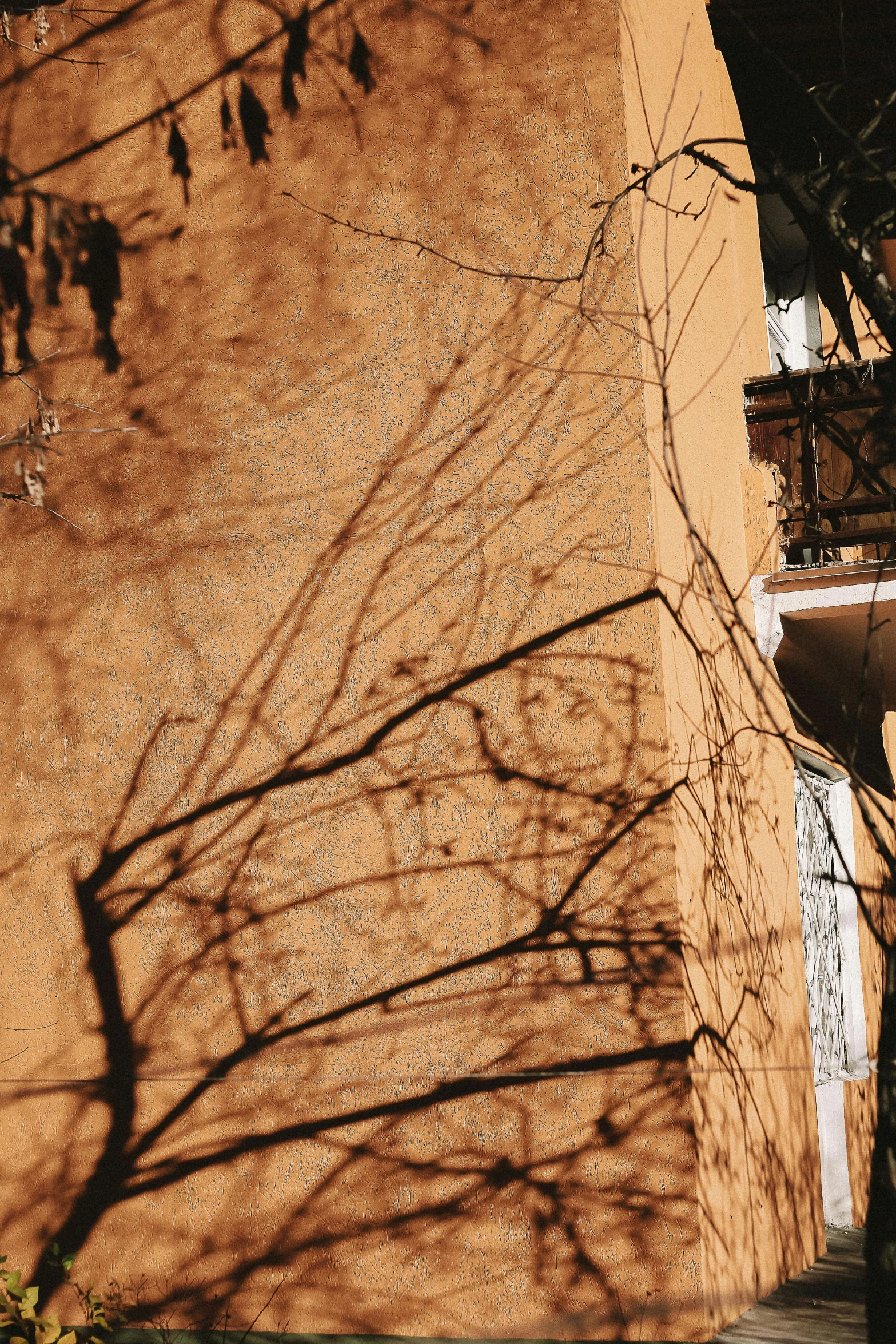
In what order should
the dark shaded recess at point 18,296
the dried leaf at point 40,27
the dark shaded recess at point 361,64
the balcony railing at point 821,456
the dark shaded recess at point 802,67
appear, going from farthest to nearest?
the dark shaded recess at point 802,67 → the balcony railing at point 821,456 → the dark shaded recess at point 18,296 → the dark shaded recess at point 361,64 → the dried leaf at point 40,27

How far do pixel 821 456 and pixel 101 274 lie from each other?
12.4 feet

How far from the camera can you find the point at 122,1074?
17.8 ft

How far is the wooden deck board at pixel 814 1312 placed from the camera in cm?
490

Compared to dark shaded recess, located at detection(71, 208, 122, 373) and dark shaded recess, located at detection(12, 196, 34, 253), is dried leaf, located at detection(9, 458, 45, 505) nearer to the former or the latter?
dark shaded recess, located at detection(71, 208, 122, 373)

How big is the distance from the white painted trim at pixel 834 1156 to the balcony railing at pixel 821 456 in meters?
3.33

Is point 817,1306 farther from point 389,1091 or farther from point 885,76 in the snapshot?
point 885,76

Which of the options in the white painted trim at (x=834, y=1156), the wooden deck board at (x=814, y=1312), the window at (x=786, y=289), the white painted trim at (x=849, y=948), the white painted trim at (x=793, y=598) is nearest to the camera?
the wooden deck board at (x=814, y=1312)

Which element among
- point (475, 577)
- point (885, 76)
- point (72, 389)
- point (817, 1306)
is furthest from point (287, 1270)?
point (885, 76)

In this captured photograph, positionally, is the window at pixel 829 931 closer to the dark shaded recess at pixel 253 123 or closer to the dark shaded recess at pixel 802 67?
the dark shaded recess at pixel 802 67

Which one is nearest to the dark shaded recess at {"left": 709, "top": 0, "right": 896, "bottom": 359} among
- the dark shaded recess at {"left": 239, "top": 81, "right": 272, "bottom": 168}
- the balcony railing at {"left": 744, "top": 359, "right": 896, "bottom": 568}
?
the balcony railing at {"left": 744, "top": 359, "right": 896, "bottom": 568}

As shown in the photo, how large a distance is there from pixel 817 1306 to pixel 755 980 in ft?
4.52

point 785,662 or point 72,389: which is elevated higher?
point 72,389

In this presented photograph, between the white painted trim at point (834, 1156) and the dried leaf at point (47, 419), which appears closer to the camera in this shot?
the dried leaf at point (47, 419)

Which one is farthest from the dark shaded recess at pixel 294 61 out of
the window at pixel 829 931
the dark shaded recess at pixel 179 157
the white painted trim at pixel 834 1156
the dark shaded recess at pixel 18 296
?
the white painted trim at pixel 834 1156
